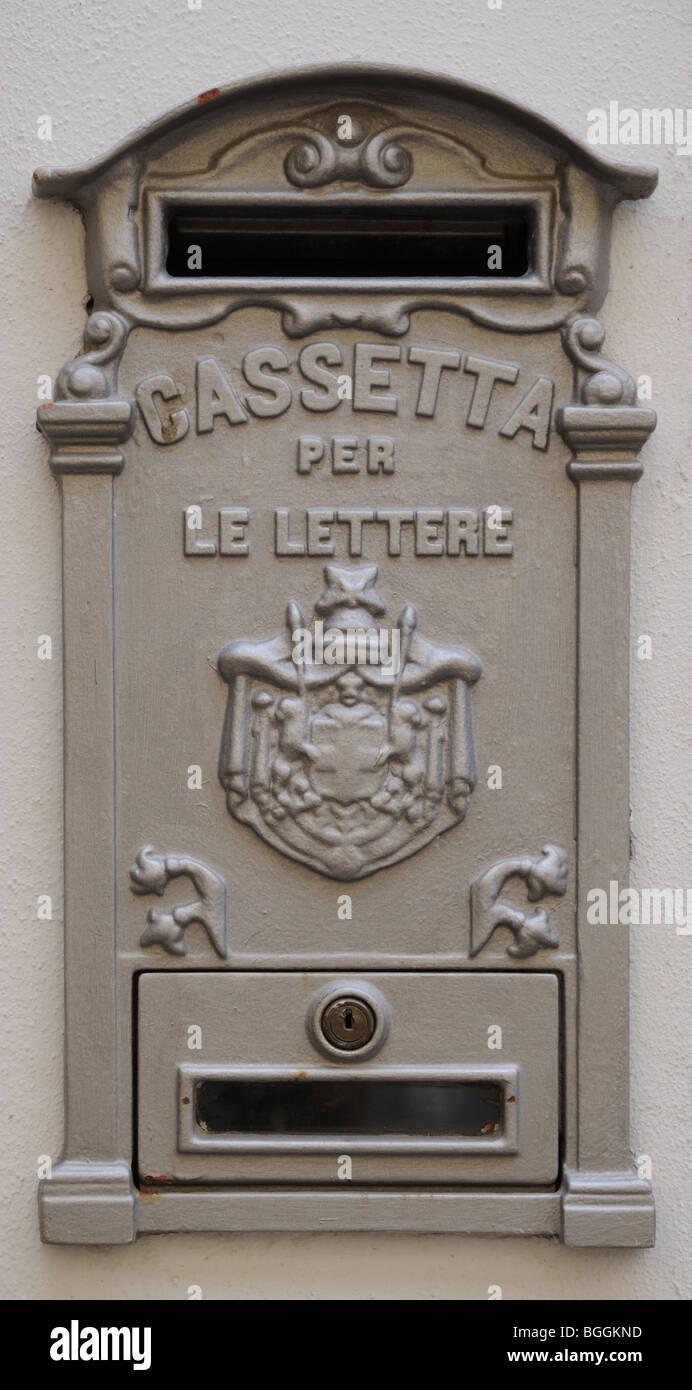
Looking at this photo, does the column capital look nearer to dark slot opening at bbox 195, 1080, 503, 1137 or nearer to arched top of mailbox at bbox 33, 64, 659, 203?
arched top of mailbox at bbox 33, 64, 659, 203

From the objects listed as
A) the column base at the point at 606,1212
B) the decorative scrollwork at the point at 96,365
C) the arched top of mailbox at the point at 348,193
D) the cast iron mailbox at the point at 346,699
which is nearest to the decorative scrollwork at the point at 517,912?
the cast iron mailbox at the point at 346,699

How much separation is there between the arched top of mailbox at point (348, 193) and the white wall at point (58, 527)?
0.37 feet

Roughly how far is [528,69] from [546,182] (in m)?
0.23

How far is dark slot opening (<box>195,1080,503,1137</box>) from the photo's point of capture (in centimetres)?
209

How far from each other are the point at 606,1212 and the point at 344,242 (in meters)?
1.67

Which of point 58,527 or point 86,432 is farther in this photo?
point 58,527

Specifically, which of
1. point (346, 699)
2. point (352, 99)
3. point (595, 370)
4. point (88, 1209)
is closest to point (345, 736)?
point (346, 699)

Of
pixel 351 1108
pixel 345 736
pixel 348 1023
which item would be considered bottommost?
pixel 351 1108

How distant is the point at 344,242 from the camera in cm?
212

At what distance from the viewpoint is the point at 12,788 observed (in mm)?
2182

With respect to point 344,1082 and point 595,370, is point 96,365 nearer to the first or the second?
point 595,370

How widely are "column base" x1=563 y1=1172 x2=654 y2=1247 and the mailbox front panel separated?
5 cm

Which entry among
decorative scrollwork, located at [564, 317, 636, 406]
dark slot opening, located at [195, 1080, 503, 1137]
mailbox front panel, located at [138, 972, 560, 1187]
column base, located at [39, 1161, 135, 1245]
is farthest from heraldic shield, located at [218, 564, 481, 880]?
column base, located at [39, 1161, 135, 1245]

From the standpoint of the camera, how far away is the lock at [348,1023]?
81.9 inches
